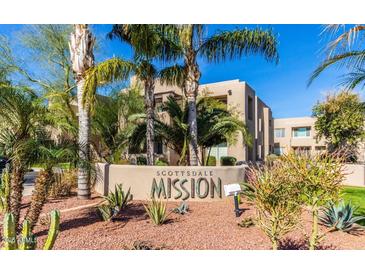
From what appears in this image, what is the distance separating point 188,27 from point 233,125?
4.60 metres

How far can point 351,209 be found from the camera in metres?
4.73

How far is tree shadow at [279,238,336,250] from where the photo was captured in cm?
376

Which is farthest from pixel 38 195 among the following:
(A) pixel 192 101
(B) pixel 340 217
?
(B) pixel 340 217

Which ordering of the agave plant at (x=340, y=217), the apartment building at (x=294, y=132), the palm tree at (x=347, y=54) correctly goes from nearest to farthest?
the palm tree at (x=347, y=54) < the agave plant at (x=340, y=217) < the apartment building at (x=294, y=132)

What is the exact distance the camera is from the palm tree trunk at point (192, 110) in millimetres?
8594

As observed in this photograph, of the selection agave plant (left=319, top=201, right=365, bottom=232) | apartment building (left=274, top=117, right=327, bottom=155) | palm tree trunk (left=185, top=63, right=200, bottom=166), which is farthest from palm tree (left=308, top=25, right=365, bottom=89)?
apartment building (left=274, top=117, right=327, bottom=155)

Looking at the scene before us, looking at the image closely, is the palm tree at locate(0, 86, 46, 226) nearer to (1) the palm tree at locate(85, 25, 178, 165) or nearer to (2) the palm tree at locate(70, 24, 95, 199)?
(1) the palm tree at locate(85, 25, 178, 165)

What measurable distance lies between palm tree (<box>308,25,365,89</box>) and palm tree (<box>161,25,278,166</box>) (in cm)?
347

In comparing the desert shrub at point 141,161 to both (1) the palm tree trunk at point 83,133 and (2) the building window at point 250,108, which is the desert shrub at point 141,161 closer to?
(1) the palm tree trunk at point 83,133

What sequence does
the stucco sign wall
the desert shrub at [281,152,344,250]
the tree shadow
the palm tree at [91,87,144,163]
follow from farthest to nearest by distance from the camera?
the palm tree at [91,87,144,163], the stucco sign wall, the tree shadow, the desert shrub at [281,152,344,250]

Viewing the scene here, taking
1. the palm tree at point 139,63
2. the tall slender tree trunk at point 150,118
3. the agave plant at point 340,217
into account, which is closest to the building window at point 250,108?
the palm tree at point 139,63

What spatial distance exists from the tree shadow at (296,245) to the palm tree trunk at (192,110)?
4938 mm

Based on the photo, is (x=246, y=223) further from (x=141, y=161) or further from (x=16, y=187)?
(x=141, y=161)
